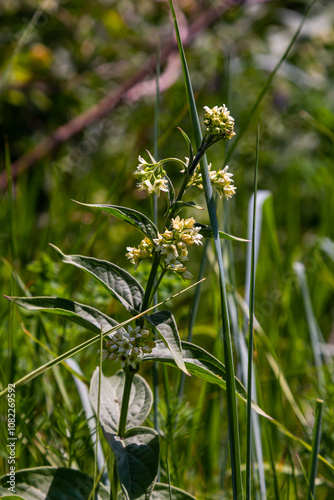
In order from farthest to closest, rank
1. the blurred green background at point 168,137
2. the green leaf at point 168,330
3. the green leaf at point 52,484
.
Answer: the blurred green background at point 168,137 < the green leaf at point 52,484 < the green leaf at point 168,330

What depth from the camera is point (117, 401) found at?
2.08ft

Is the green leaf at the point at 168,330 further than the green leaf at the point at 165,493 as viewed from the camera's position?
No

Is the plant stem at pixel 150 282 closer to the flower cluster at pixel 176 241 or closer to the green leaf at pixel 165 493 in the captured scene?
the flower cluster at pixel 176 241

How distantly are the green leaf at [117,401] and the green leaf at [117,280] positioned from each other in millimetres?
116

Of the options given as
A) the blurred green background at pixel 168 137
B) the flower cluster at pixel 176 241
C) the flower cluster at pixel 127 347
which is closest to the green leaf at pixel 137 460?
the flower cluster at pixel 127 347

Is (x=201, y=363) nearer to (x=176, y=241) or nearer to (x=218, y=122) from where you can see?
(x=176, y=241)

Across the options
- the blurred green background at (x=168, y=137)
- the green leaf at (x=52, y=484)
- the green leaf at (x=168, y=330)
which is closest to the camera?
the green leaf at (x=168, y=330)

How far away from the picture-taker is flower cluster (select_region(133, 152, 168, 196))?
0.54 m

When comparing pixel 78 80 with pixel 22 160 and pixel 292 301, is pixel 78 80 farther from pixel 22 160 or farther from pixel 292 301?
pixel 292 301

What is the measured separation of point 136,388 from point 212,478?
36cm

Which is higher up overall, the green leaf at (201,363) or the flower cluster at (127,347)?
the flower cluster at (127,347)

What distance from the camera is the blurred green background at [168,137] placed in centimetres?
128

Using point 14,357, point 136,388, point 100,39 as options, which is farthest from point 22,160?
point 136,388

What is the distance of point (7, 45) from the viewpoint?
1663 mm
